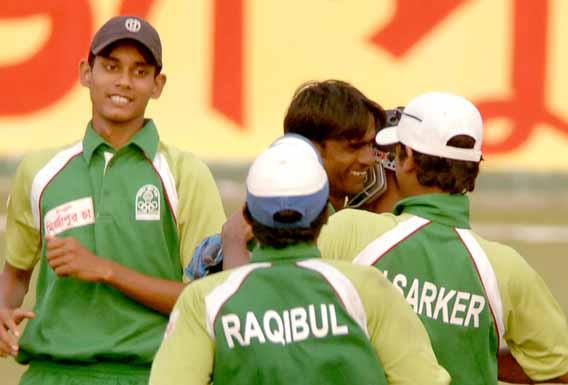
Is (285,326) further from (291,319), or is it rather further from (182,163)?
(182,163)

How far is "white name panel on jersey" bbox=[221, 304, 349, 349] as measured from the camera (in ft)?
15.8

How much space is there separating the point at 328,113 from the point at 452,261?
727 millimetres

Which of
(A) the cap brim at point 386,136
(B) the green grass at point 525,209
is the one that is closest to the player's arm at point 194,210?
(A) the cap brim at point 386,136

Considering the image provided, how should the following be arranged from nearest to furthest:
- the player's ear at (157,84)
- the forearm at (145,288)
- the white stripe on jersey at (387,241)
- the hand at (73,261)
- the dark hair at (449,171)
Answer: the white stripe on jersey at (387,241) < the dark hair at (449,171) < the hand at (73,261) < the forearm at (145,288) < the player's ear at (157,84)

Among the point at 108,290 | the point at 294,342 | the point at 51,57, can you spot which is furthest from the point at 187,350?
the point at 51,57

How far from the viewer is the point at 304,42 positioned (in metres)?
16.7

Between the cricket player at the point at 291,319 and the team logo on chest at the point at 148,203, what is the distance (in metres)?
1.37

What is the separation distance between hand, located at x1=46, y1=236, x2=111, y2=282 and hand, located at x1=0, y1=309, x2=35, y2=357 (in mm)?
251

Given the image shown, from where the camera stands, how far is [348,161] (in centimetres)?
613

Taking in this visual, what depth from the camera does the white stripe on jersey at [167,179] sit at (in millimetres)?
6270

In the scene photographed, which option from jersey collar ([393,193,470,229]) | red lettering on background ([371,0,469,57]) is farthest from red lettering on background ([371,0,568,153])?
jersey collar ([393,193,470,229])

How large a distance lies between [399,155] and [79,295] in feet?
3.69

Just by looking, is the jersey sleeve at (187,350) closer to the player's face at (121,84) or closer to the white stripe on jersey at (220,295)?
the white stripe on jersey at (220,295)

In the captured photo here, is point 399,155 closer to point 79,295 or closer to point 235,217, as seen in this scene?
point 235,217
